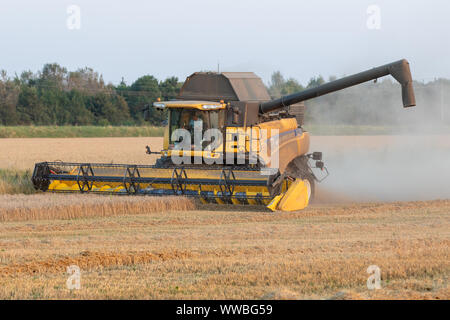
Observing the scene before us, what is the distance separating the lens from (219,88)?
14.4 meters

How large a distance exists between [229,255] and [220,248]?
0.44 meters

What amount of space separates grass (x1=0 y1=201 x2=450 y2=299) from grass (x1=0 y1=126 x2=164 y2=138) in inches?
1149

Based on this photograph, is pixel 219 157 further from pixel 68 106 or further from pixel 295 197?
pixel 68 106

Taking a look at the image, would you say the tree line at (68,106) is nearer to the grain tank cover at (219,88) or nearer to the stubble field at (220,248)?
the grain tank cover at (219,88)

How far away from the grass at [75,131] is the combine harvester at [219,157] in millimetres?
26487

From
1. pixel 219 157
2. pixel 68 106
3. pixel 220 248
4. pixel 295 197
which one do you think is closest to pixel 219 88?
pixel 219 157

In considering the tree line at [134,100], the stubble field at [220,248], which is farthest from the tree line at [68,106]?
the stubble field at [220,248]

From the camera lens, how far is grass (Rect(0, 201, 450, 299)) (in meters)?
6.15

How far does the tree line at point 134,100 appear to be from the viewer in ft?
95.0

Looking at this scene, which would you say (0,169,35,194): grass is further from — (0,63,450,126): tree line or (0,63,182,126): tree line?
(0,63,182,126): tree line

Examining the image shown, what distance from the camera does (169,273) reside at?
708 cm
